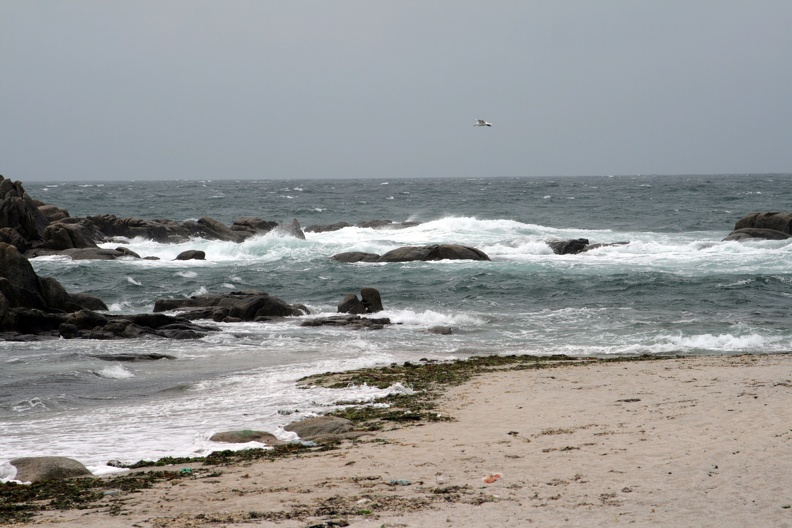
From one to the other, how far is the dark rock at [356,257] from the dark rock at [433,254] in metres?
0.39

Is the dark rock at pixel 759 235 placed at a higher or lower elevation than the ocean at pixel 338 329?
higher

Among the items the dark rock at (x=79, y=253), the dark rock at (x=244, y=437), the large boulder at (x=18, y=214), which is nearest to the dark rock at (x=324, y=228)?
the dark rock at (x=79, y=253)

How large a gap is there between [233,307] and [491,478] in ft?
52.7

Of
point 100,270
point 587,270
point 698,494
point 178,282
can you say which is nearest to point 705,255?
point 587,270

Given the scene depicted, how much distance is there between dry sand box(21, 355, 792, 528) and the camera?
7.03m

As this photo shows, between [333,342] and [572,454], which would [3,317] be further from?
[572,454]

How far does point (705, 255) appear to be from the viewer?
37.3 meters

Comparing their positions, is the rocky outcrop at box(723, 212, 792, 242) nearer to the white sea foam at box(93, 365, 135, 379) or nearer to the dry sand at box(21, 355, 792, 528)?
the dry sand at box(21, 355, 792, 528)

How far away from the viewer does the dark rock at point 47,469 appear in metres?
8.93

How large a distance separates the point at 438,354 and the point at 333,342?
2.79m

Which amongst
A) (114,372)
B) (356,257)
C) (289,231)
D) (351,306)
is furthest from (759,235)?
(114,372)

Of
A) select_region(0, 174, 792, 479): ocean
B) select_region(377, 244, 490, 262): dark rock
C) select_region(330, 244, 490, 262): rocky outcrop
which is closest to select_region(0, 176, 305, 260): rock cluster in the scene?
select_region(0, 174, 792, 479): ocean

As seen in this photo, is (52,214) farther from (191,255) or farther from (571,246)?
(571,246)

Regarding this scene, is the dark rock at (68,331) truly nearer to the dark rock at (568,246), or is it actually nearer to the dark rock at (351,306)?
the dark rock at (351,306)
